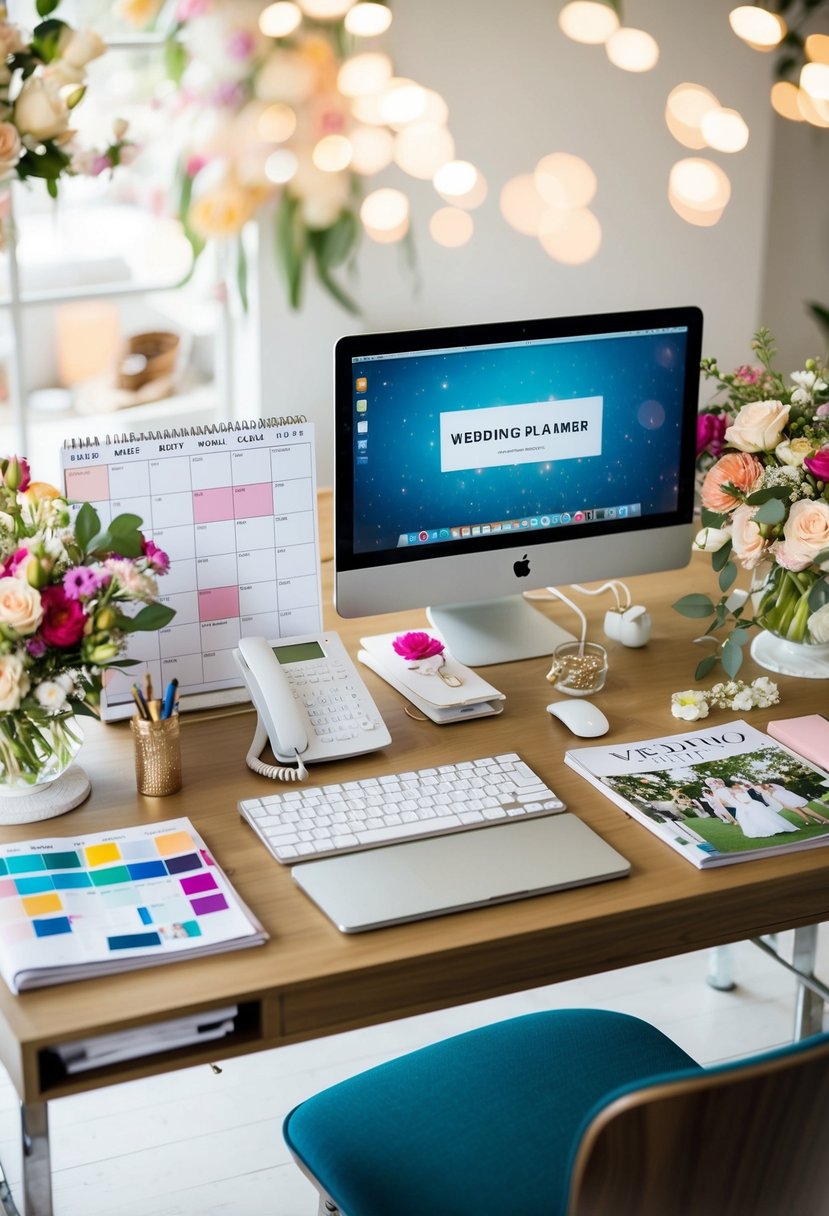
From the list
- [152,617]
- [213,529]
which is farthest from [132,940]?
[213,529]

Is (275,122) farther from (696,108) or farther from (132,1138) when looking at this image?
(132,1138)

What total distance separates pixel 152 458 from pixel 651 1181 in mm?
1060

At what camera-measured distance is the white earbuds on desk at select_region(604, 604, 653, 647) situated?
2051mm

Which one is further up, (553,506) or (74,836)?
(553,506)

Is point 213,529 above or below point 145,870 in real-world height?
above

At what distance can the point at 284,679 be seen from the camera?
1.73m

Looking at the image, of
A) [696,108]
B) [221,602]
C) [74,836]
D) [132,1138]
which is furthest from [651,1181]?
[696,108]

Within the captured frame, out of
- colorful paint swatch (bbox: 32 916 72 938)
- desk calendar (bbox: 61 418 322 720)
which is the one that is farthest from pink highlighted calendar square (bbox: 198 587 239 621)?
colorful paint swatch (bbox: 32 916 72 938)

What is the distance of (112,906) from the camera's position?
1.40 metres

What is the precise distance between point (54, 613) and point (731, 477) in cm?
91

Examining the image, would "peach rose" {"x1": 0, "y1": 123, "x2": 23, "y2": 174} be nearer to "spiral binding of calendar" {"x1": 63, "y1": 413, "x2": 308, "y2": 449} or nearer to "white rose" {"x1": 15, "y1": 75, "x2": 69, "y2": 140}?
"white rose" {"x1": 15, "y1": 75, "x2": 69, "y2": 140}

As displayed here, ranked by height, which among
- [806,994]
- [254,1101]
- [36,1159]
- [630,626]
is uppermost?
[630,626]

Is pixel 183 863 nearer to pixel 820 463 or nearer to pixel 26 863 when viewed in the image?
pixel 26 863

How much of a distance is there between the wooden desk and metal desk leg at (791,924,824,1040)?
0.56 metres
